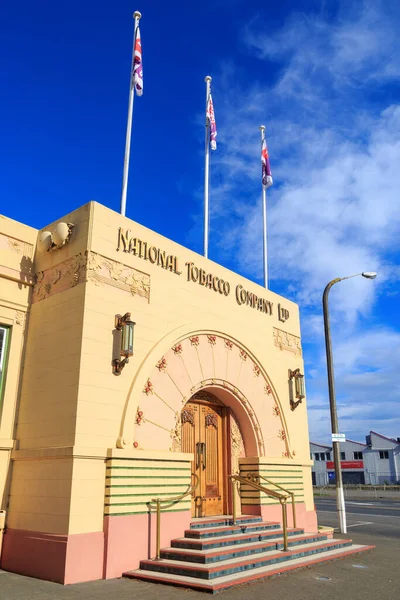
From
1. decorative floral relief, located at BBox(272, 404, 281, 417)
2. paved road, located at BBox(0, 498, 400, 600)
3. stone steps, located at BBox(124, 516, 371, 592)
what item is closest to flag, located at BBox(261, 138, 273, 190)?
decorative floral relief, located at BBox(272, 404, 281, 417)

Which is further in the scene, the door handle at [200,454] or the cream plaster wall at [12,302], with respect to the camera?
the door handle at [200,454]

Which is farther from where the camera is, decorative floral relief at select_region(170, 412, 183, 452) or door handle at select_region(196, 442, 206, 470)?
door handle at select_region(196, 442, 206, 470)

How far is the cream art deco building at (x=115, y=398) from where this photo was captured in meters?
8.77

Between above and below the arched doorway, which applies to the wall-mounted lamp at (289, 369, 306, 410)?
above

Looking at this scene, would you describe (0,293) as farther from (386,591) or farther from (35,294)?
(386,591)

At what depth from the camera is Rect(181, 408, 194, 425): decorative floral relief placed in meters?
11.9

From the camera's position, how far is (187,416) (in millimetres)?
12016

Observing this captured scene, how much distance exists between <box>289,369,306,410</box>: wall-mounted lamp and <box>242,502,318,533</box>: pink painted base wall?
9.07 ft

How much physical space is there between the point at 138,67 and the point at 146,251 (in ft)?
18.0

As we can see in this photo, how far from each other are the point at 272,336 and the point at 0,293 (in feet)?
25.9

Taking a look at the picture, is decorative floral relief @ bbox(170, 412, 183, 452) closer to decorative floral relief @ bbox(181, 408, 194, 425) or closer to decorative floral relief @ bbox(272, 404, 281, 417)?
decorative floral relief @ bbox(181, 408, 194, 425)

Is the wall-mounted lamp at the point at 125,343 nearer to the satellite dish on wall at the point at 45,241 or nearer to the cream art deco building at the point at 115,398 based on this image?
the cream art deco building at the point at 115,398

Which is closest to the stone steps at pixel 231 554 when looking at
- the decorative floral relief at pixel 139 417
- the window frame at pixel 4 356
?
the decorative floral relief at pixel 139 417

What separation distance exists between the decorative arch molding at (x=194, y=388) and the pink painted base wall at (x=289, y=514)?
135cm
